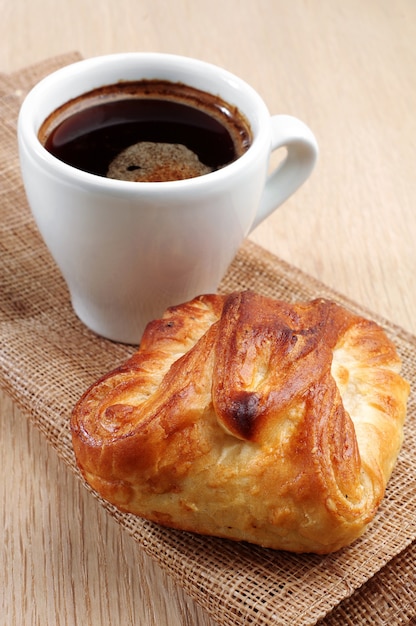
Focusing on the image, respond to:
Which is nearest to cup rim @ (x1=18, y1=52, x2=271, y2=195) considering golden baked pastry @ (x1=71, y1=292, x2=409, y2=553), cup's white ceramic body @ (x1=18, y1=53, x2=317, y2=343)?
cup's white ceramic body @ (x1=18, y1=53, x2=317, y2=343)

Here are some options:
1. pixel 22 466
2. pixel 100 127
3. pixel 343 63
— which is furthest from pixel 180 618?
pixel 343 63

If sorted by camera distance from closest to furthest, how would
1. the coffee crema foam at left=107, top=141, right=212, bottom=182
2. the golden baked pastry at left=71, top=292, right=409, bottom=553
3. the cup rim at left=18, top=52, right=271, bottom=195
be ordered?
the golden baked pastry at left=71, top=292, right=409, bottom=553
the cup rim at left=18, top=52, right=271, bottom=195
the coffee crema foam at left=107, top=141, right=212, bottom=182

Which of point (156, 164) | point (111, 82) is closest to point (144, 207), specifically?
point (156, 164)

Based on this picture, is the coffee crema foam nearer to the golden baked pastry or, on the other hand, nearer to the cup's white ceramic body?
the cup's white ceramic body

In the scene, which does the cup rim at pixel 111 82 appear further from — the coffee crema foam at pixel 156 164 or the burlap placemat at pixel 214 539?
the burlap placemat at pixel 214 539

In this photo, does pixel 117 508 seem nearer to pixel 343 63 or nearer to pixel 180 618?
pixel 180 618

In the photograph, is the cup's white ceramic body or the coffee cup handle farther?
the coffee cup handle
